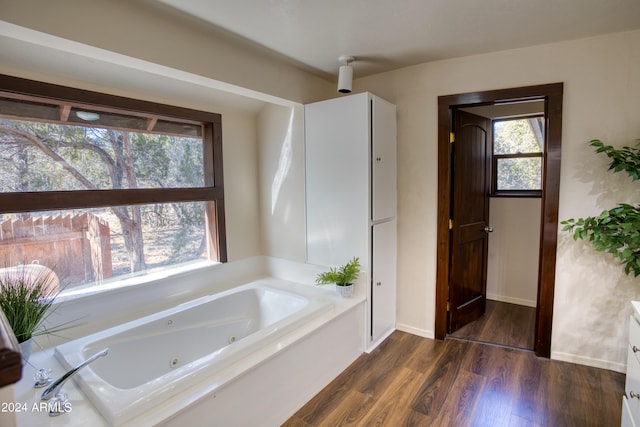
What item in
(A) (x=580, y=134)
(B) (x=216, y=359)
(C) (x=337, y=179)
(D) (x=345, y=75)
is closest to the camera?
(B) (x=216, y=359)

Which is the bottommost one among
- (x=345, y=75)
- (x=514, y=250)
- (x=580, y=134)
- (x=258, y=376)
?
(x=258, y=376)

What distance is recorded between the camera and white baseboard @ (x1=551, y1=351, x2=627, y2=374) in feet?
7.53

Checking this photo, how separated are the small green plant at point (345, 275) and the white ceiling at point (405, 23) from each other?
5.31 ft

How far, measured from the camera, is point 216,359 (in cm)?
171

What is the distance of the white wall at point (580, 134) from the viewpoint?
2.16 metres

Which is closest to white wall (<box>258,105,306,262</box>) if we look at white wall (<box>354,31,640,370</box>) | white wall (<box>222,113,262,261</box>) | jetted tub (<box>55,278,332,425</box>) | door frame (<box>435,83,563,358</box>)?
white wall (<box>222,113,262,261</box>)

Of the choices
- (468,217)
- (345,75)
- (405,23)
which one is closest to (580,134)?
(468,217)

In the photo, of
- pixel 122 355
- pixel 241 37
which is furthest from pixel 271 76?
pixel 122 355

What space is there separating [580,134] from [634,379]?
5.14 feet

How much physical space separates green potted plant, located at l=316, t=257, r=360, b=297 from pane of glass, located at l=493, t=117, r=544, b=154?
7.44 ft

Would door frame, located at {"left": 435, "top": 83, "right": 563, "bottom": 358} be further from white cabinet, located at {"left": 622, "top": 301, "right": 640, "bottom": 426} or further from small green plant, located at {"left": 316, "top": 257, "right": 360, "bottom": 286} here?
A: white cabinet, located at {"left": 622, "top": 301, "right": 640, "bottom": 426}

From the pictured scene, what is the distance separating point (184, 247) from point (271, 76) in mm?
1603

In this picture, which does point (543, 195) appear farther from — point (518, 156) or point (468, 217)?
point (518, 156)

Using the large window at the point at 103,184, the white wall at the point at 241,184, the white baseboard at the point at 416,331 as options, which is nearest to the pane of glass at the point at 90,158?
the large window at the point at 103,184
